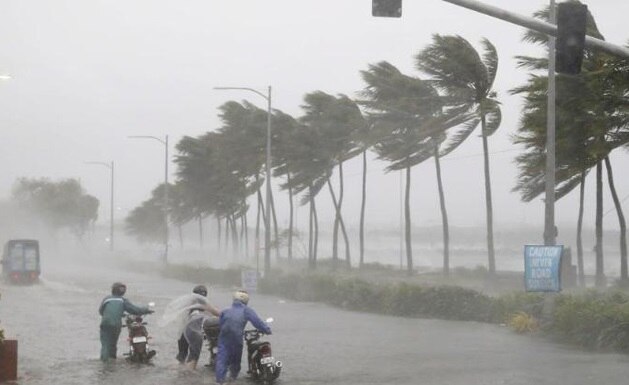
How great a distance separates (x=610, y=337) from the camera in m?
20.3

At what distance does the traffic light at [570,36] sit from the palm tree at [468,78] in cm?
2442

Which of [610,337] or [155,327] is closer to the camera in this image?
[610,337]

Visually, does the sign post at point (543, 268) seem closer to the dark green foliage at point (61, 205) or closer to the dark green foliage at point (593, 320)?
the dark green foliage at point (593, 320)

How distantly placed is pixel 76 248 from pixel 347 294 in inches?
3820

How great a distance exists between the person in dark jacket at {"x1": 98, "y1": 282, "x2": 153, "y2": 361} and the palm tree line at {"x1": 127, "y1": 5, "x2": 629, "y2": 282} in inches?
547

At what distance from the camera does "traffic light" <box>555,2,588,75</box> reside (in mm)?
13336

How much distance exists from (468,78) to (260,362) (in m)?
24.7

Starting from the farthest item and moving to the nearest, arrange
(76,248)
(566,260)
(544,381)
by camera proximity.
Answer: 1. (76,248)
2. (566,260)
3. (544,381)

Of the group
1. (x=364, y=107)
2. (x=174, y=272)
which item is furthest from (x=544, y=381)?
(x=174, y=272)

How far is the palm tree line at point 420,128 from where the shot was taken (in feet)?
97.8

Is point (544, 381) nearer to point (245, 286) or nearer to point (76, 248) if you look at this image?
point (245, 286)

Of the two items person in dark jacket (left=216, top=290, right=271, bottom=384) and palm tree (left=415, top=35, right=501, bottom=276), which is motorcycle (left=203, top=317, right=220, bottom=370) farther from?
palm tree (left=415, top=35, right=501, bottom=276)

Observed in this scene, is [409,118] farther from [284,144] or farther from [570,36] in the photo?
[570,36]

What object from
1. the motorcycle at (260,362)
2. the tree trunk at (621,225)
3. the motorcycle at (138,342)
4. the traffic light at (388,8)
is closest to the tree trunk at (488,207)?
the tree trunk at (621,225)
